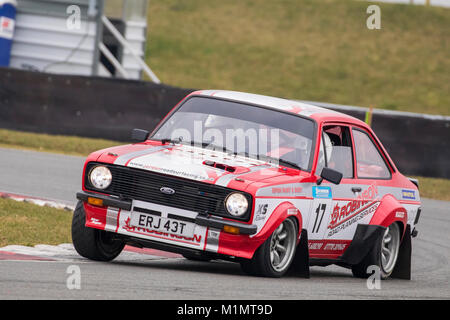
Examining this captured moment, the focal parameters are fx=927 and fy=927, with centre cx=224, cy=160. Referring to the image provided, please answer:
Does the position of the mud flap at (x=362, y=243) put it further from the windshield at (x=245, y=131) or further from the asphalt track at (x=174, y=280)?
the windshield at (x=245, y=131)

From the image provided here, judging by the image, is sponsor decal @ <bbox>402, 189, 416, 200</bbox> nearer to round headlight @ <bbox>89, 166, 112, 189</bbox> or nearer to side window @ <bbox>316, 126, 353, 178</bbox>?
side window @ <bbox>316, 126, 353, 178</bbox>

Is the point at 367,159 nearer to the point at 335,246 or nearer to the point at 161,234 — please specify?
the point at 335,246

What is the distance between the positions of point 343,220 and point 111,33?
19.1 meters

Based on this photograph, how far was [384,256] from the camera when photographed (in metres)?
9.13

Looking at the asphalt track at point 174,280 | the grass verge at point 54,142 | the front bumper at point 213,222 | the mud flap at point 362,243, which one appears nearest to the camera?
the asphalt track at point 174,280

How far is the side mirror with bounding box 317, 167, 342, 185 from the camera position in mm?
8008

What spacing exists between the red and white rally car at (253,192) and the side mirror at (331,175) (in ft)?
→ 0.04

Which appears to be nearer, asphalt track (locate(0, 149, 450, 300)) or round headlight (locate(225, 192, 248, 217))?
asphalt track (locate(0, 149, 450, 300))

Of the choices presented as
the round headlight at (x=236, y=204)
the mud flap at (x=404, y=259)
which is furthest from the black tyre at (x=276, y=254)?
the mud flap at (x=404, y=259)

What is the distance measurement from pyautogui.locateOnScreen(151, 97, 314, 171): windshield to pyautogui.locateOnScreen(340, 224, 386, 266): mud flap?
1.07m

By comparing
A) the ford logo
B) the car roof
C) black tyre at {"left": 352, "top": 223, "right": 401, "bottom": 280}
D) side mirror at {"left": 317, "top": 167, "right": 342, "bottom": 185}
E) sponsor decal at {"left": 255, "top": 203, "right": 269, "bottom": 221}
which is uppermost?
the car roof

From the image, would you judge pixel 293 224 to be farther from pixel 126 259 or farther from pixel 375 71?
pixel 375 71

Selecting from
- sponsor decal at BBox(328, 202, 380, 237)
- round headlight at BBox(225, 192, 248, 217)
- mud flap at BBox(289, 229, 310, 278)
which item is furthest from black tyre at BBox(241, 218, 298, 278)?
sponsor decal at BBox(328, 202, 380, 237)

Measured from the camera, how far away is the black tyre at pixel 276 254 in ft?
24.4
